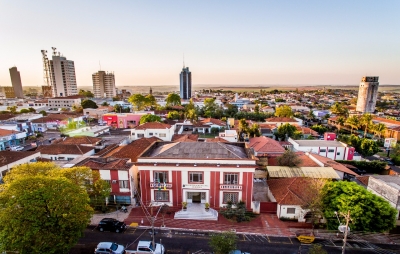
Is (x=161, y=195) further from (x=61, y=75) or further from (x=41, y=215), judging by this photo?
(x=61, y=75)

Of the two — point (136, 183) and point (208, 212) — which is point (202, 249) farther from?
point (136, 183)

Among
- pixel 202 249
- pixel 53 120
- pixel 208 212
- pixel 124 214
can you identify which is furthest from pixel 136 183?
pixel 53 120

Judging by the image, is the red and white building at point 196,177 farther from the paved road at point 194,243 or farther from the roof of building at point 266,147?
the roof of building at point 266,147

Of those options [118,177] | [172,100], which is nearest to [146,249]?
[118,177]

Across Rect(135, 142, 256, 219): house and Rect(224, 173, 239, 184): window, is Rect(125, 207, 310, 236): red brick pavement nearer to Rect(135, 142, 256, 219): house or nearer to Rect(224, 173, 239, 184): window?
Rect(135, 142, 256, 219): house

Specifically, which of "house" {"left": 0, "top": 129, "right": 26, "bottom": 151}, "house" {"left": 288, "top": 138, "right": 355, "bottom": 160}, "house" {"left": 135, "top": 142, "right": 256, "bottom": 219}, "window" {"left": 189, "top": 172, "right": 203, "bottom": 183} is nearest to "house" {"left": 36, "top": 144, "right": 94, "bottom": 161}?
"house" {"left": 0, "top": 129, "right": 26, "bottom": 151}
